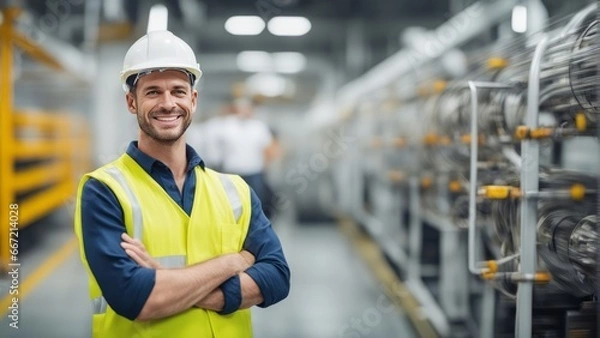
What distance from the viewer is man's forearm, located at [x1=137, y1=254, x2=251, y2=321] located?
4.98 ft

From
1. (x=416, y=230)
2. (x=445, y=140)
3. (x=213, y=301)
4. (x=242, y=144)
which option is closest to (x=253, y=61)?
(x=242, y=144)

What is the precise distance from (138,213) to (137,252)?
0.11m

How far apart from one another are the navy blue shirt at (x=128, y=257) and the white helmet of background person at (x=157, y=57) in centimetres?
22

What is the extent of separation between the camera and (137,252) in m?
1.54

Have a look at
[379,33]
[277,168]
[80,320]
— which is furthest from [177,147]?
[379,33]

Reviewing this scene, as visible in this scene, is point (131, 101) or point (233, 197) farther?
point (233, 197)

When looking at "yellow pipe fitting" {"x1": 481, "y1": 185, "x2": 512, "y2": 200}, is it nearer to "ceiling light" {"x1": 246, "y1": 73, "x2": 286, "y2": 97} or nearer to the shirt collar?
the shirt collar

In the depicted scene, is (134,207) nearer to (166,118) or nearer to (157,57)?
(166,118)

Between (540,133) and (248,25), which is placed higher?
(248,25)

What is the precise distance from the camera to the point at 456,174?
3.77 m

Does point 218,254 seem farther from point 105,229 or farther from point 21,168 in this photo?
point 21,168

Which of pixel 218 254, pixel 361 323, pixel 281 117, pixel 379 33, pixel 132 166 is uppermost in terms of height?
pixel 379 33

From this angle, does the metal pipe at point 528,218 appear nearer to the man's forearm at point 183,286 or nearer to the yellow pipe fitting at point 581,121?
the yellow pipe fitting at point 581,121

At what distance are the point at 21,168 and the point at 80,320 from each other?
3.05 meters
